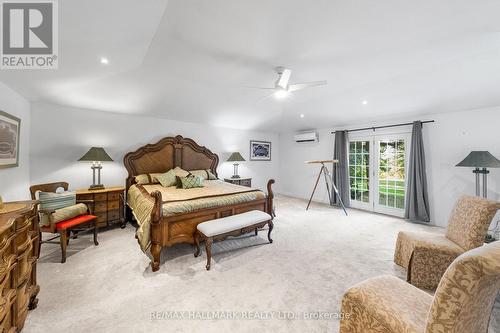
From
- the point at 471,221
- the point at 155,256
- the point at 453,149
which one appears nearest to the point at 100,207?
the point at 155,256

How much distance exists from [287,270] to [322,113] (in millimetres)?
4170

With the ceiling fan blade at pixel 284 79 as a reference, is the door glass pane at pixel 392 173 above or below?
below

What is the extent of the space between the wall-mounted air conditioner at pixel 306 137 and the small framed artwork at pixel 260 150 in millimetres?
1053

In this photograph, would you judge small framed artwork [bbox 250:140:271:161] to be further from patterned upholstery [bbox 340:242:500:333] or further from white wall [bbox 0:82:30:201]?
patterned upholstery [bbox 340:242:500:333]

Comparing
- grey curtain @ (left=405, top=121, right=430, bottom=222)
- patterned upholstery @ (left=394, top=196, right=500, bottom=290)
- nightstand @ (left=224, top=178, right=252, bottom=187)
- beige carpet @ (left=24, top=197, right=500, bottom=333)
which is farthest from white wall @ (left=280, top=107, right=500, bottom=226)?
nightstand @ (left=224, top=178, right=252, bottom=187)

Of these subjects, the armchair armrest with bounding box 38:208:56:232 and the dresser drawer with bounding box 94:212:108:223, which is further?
the dresser drawer with bounding box 94:212:108:223

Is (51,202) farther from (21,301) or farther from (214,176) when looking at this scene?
(214,176)

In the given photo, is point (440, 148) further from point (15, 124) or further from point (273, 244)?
point (15, 124)

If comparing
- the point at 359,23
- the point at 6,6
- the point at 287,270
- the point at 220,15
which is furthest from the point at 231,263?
the point at 6,6

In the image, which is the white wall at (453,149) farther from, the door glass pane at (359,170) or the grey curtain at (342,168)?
the grey curtain at (342,168)

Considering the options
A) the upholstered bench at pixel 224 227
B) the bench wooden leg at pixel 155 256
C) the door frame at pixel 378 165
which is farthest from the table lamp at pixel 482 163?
the bench wooden leg at pixel 155 256

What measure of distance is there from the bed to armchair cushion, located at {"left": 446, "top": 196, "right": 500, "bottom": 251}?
8.06ft

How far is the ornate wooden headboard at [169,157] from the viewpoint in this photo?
458 cm

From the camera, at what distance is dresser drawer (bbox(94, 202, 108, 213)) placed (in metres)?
3.58
